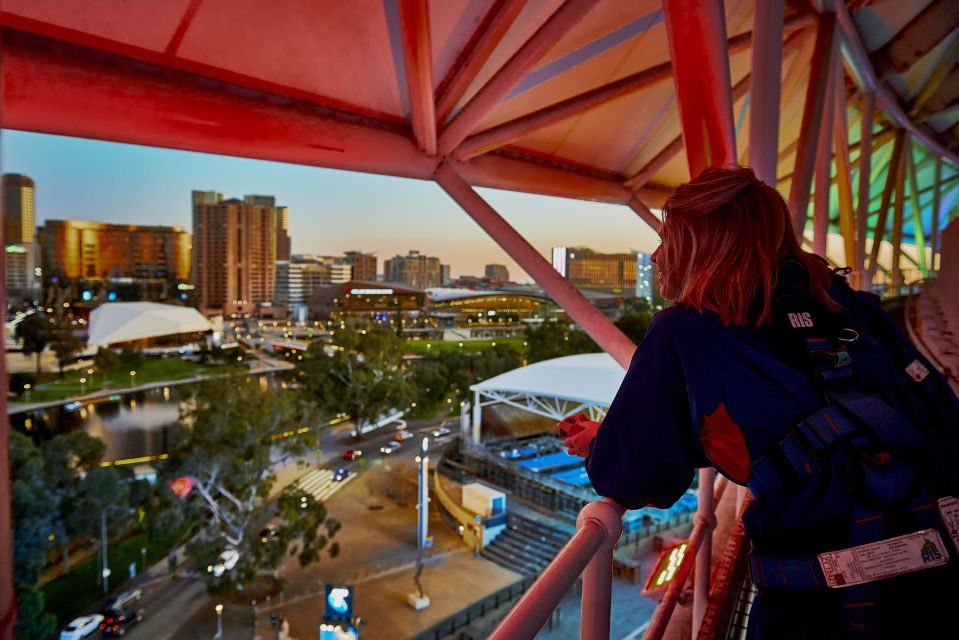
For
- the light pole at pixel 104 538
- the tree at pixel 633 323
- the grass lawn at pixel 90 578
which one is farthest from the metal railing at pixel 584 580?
the tree at pixel 633 323

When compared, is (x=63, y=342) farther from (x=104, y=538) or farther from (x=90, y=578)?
(x=104, y=538)

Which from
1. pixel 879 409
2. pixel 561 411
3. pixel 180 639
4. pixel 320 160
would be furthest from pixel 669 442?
pixel 561 411

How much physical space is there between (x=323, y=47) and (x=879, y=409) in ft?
8.56

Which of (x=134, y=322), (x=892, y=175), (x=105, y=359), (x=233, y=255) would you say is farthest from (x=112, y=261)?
(x=892, y=175)

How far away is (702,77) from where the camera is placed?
7.23 feet

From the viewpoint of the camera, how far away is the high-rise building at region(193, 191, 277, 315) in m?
49.4

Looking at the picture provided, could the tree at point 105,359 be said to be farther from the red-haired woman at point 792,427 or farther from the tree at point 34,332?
the red-haired woman at point 792,427

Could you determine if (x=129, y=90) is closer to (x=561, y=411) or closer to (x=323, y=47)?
(x=323, y=47)

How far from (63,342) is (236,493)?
63.7 feet

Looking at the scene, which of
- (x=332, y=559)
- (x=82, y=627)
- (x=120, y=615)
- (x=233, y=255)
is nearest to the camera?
(x=120, y=615)

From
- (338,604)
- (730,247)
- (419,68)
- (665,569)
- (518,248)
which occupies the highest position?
(419,68)

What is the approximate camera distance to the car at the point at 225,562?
39.9 ft

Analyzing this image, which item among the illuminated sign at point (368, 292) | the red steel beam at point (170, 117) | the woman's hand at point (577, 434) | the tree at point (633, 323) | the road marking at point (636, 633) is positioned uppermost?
the red steel beam at point (170, 117)

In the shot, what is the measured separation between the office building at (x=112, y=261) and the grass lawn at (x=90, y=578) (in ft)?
66.3
